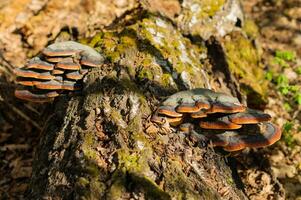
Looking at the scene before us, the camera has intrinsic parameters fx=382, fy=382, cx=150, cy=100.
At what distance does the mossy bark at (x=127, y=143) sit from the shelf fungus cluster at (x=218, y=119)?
0.44 feet

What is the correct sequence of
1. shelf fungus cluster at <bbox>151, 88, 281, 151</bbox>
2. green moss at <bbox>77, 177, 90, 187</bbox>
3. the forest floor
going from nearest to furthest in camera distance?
1. green moss at <bbox>77, 177, 90, 187</bbox>
2. shelf fungus cluster at <bbox>151, 88, 281, 151</bbox>
3. the forest floor

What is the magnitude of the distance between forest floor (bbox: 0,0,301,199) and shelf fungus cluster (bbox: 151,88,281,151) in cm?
86

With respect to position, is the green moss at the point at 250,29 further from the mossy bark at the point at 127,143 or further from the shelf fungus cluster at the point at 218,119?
the shelf fungus cluster at the point at 218,119

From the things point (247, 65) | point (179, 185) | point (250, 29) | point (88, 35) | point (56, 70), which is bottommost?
point (88, 35)

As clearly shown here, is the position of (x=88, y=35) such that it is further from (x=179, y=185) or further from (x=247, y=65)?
(x=179, y=185)

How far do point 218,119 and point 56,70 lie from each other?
2038mm

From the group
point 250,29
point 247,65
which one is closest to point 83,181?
point 247,65

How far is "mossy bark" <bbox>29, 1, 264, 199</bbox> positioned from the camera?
11.5 ft

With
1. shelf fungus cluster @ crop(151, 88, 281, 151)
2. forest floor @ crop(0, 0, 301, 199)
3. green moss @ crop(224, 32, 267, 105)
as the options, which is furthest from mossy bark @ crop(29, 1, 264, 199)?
green moss @ crop(224, 32, 267, 105)

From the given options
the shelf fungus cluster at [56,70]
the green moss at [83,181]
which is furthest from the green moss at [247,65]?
the green moss at [83,181]

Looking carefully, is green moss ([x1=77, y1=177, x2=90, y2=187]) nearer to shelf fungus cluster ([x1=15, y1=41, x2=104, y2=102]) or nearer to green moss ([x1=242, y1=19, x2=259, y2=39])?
shelf fungus cluster ([x1=15, y1=41, x2=104, y2=102])

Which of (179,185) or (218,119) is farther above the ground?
(218,119)

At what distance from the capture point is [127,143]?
3.82 meters

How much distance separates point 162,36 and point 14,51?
11.4 ft
